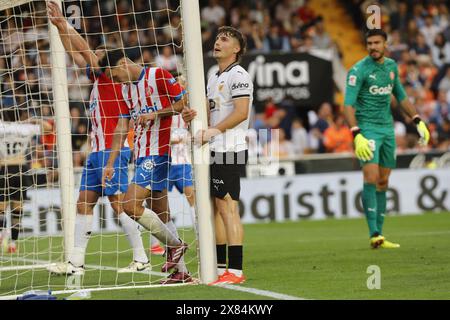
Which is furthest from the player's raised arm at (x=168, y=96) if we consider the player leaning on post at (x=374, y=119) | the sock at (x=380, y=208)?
the sock at (x=380, y=208)

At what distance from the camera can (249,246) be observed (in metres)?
13.4

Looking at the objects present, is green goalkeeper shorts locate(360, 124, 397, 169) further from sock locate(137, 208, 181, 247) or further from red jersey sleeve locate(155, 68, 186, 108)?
sock locate(137, 208, 181, 247)

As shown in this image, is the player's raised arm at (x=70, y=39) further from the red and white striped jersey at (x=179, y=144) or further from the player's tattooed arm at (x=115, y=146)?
the red and white striped jersey at (x=179, y=144)

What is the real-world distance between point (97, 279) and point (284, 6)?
17.7 meters

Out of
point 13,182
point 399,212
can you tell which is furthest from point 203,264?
point 399,212

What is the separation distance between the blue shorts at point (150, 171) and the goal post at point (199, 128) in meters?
0.77

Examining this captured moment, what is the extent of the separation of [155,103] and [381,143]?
3.81 meters

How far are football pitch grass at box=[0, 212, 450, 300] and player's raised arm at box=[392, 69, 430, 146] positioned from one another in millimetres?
1283

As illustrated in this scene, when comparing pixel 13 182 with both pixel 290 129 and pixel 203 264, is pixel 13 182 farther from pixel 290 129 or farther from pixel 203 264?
pixel 290 129

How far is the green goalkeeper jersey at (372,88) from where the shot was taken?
12.0m

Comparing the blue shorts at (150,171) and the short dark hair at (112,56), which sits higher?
the short dark hair at (112,56)

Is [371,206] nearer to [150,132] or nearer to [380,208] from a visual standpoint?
[380,208]

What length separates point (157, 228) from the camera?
9.08 m

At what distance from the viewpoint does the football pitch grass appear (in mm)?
7703
